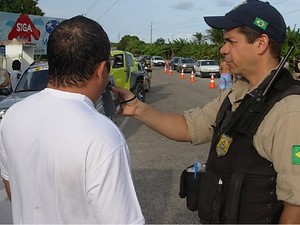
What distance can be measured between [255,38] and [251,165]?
23.5 inches

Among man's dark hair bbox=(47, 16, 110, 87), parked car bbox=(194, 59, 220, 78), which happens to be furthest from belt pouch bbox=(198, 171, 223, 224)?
parked car bbox=(194, 59, 220, 78)

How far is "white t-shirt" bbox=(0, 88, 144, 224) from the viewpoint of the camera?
130cm

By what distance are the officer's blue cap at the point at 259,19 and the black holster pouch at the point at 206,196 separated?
71 centimetres

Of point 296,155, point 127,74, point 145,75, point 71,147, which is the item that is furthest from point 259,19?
point 145,75

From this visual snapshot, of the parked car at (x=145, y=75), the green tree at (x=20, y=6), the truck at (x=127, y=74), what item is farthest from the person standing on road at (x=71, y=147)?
the green tree at (x=20, y=6)

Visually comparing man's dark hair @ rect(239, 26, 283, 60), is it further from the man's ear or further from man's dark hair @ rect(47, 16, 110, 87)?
man's dark hair @ rect(47, 16, 110, 87)

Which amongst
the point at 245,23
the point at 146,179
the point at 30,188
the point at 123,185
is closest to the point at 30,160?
the point at 30,188

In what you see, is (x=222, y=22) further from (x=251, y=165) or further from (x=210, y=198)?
(x=210, y=198)

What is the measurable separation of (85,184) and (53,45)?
0.53m

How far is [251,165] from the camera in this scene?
5.78 feet

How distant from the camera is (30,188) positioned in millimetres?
1462

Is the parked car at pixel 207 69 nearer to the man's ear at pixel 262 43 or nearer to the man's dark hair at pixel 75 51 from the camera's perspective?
the man's ear at pixel 262 43

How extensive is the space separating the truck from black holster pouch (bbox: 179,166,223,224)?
1106 centimetres

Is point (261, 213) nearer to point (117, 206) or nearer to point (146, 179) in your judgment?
point (117, 206)
